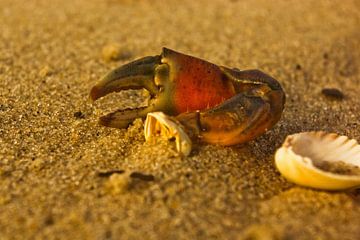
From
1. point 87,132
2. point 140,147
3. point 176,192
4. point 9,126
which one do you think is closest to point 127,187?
point 176,192

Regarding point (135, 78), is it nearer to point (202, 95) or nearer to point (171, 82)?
point (171, 82)

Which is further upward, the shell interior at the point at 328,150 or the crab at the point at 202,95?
the crab at the point at 202,95

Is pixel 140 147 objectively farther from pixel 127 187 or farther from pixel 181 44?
pixel 181 44

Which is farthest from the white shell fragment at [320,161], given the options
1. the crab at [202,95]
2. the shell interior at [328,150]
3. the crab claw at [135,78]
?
the crab claw at [135,78]

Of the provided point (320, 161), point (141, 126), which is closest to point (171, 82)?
point (141, 126)

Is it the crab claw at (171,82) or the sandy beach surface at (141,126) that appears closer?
the sandy beach surface at (141,126)

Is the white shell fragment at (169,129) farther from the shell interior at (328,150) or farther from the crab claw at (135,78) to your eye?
the shell interior at (328,150)

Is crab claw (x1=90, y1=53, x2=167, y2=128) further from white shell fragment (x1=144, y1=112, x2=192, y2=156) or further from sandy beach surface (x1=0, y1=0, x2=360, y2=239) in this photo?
sandy beach surface (x1=0, y1=0, x2=360, y2=239)
